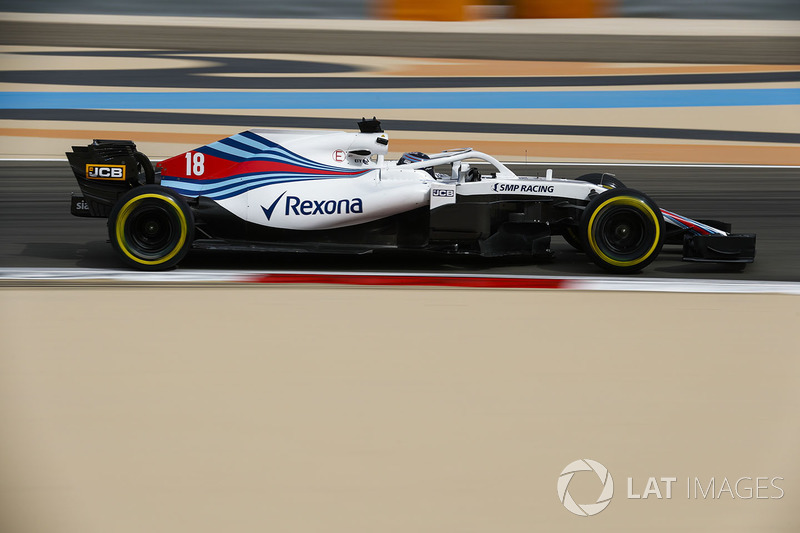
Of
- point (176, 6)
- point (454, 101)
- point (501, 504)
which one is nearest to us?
point (501, 504)

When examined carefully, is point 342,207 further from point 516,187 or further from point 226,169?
point 516,187

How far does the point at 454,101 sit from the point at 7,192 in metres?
6.81

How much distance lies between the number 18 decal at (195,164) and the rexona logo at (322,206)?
2.75ft

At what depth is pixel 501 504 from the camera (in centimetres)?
362

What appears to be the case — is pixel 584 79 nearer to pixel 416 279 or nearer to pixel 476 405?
pixel 416 279

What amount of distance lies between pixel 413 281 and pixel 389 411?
2.40 metres

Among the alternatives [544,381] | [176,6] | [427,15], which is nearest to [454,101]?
[427,15]

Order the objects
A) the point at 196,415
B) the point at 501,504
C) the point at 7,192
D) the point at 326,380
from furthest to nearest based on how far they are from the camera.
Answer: the point at 7,192 → the point at 326,380 → the point at 196,415 → the point at 501,504

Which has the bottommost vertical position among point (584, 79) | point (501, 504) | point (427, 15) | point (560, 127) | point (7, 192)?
point (501, 504)

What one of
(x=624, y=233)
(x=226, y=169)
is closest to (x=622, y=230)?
(x=624, y=233)

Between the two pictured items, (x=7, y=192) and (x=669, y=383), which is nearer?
(x=669, y=383)

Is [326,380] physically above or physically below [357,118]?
below

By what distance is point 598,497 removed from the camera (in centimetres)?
369

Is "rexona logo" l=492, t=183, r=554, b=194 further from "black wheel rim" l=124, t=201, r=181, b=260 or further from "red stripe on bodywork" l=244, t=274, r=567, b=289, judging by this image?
"black wheel rim" l=124, t=201, r=181, b=260
